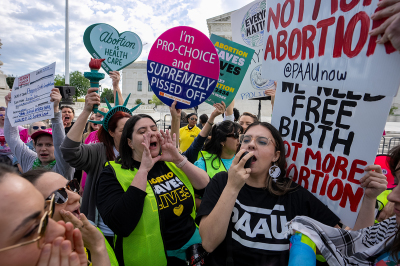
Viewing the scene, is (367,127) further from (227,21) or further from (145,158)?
(227,21)

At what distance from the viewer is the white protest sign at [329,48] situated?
1.40m

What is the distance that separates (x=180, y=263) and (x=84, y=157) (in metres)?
1.28

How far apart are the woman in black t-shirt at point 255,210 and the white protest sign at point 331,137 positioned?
0.10 metres

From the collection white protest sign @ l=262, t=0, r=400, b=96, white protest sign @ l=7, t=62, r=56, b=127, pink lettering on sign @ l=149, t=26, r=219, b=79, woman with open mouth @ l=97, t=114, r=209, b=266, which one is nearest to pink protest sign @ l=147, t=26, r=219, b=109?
pink lettering on sign @ l=149, t=26, r=219, b=79

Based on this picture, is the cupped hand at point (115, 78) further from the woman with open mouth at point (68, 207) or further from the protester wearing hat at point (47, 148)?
the woman with open mouth at point (68, 207)

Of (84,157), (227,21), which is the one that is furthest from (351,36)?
(227,21)

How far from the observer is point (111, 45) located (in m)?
4.00

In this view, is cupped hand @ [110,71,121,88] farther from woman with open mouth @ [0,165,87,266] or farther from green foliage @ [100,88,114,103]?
green foliage @ [100,88,114,103]

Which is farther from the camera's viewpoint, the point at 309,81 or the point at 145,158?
the point at 145,158

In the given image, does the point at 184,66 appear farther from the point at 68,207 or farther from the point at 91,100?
the point at 68,207

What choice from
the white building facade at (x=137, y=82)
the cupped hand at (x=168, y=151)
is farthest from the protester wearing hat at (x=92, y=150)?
the white building facade at (x=137, y=82)

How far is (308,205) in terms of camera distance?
5.58 feet

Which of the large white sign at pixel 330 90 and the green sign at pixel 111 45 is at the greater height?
the green sign at pixel 111 45

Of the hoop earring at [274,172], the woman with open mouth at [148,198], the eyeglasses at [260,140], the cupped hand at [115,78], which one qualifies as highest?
the cupped hand at [115,78]
